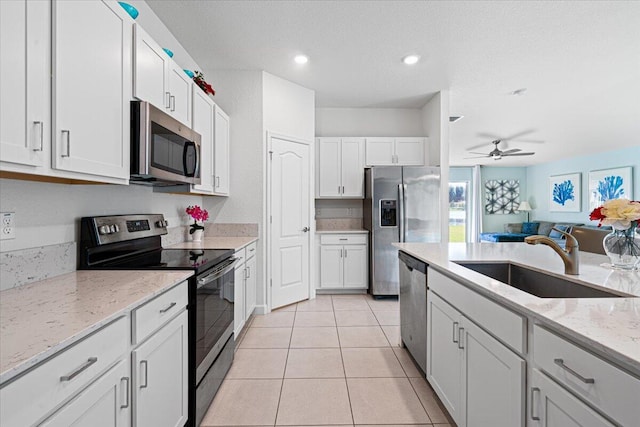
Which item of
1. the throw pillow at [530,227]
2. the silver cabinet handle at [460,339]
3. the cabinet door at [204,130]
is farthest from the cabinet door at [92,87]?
the throw pillow at [530,227]

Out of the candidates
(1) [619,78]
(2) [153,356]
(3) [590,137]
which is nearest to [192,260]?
(2) [153,356]

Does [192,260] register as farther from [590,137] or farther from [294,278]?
[590,137]

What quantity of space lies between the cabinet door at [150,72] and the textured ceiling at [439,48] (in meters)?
0.81

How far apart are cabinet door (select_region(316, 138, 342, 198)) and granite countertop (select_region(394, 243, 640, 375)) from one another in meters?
2.86

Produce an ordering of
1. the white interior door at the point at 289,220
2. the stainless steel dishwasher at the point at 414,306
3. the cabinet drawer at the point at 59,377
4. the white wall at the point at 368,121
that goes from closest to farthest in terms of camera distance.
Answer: the cabinet drawer at the point at 59,377
the stainless steel dishwasher at the point at 414,306
the white interior door at the point at 289,220
the white wall at the point at 368,121

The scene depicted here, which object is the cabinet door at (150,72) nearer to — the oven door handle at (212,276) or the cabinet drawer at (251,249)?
the oven door handle at (212,276)

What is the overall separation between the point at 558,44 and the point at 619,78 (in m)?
1.46

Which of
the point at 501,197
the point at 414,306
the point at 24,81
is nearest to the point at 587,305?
the point at 414,306

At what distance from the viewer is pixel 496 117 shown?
5.49 metres

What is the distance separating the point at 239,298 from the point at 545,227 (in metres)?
8.16

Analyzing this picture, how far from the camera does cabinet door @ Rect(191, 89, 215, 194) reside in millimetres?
2732

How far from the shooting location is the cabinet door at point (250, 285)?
3238mm

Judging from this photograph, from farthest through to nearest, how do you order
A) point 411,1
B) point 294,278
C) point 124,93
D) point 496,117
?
point 496,117
point 294,278
point 411,1
point 124,93

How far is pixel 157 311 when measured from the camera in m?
1.38
